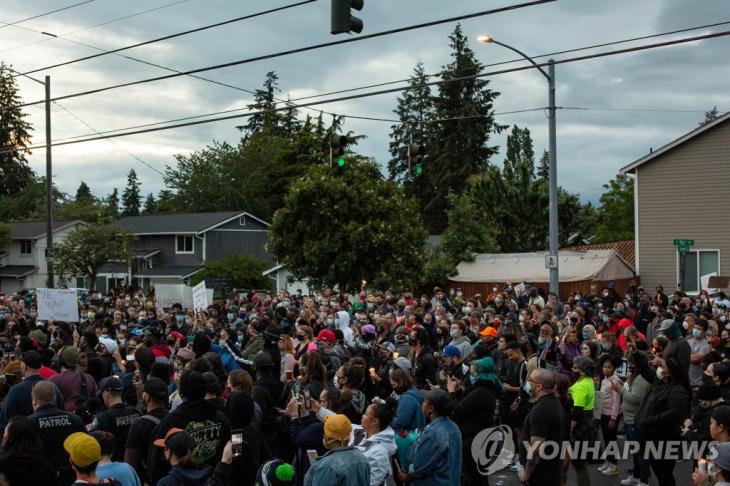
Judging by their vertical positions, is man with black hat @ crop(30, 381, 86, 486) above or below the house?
below

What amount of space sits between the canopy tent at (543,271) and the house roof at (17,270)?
3429 centimetres

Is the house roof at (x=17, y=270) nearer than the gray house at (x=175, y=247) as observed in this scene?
No

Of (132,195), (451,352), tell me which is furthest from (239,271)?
(132,195)

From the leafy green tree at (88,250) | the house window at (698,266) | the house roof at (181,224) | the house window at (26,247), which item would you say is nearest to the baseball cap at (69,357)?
the house window at (698,266)

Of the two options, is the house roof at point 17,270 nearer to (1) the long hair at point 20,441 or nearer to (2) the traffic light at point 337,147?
(2) the traffic light at point 337,147

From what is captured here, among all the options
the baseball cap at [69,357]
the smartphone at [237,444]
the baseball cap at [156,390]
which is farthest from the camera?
the baseball cap at [69,357]

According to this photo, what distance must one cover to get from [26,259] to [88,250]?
15182mm

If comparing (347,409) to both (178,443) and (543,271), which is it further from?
(543,271)

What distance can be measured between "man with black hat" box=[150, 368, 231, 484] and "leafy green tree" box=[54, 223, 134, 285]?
41121mm

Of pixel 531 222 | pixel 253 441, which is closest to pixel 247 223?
pixel 531 222

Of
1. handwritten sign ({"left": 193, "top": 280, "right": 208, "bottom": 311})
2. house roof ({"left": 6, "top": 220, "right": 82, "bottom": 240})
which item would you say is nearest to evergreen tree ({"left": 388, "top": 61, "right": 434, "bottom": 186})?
house roof ({"left": 6, "top": 220, "right": 82, "bottom": 240})

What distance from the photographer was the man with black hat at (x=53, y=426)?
22.2ft

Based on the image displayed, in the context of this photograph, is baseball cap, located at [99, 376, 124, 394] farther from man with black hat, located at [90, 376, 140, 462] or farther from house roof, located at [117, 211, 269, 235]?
house roof, located at [117, 211, 269, 235]

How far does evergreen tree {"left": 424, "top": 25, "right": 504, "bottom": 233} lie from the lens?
223 feet
